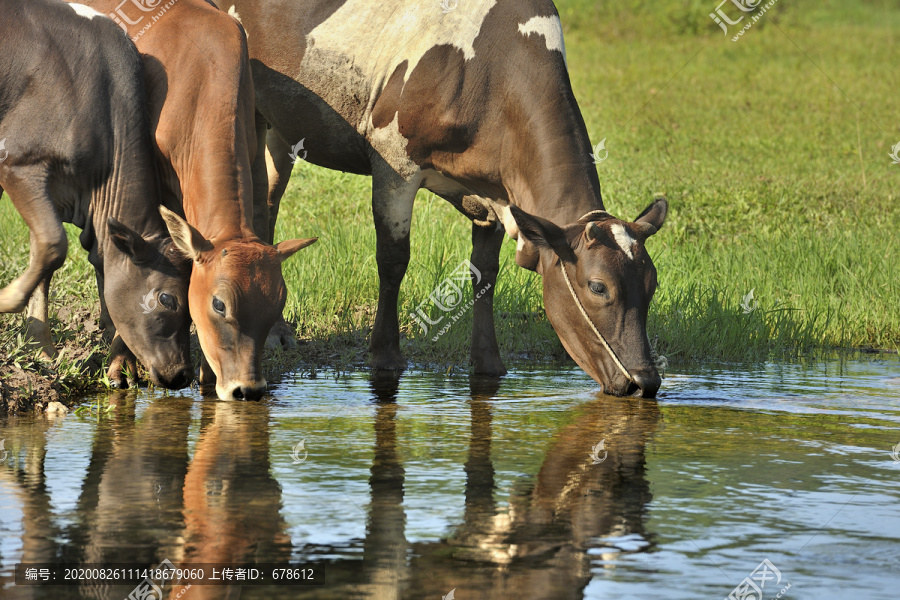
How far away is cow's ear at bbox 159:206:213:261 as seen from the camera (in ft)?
20.9

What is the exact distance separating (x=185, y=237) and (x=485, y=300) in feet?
9.04

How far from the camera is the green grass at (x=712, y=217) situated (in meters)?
9.05

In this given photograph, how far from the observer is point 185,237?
6375 millimetres

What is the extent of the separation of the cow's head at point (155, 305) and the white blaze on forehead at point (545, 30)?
2677 mm

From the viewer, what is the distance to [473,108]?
25.5 ft

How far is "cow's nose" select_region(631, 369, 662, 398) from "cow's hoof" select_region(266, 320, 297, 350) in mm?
2708

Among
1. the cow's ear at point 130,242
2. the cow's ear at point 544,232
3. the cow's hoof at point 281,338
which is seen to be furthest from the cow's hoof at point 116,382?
the cow's ear at point 544,232

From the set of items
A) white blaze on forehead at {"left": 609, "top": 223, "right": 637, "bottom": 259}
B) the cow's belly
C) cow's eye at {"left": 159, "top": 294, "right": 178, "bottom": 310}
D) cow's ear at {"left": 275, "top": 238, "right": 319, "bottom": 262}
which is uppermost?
the cow's belly

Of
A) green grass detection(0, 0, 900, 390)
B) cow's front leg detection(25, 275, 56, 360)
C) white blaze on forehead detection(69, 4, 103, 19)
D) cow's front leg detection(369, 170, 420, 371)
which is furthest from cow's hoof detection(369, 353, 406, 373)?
white blaze on forehead detection(69, 4, 103, 19)

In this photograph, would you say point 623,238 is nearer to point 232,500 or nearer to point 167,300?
point 167,300

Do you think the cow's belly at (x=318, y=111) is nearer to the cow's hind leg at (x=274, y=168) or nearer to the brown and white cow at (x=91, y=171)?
the cow's hind leg at (x=274, y=168)

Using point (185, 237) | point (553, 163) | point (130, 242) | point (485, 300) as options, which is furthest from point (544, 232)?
point (130, 242)

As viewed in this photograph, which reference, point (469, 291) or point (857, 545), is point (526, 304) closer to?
point (469, 291)

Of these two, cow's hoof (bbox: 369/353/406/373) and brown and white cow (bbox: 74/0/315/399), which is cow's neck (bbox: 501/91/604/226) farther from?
brown and white cow (bbox: 74/0/315/399)
